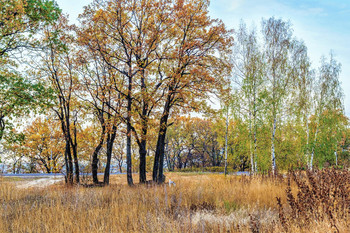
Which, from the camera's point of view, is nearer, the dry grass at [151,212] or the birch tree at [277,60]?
the dry grass at [151,212]

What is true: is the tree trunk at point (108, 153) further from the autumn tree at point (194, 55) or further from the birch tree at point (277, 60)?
the birch tree at point (277, 60)

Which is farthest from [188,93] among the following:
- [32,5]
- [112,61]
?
[32,5]

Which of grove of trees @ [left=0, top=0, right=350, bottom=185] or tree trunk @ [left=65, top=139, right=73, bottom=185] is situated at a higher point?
grove of trees @ [left=0, top=0, right=350, bottom=185]

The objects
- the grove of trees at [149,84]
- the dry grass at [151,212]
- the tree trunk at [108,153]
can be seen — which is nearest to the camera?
the dry grass at [151,212]

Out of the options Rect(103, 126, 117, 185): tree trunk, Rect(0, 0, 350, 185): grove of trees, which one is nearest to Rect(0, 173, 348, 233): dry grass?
Rect(0, 0, 350, 185): grove of trees

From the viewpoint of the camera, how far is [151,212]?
16.9ft

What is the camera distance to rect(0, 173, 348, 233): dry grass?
3.93 metres

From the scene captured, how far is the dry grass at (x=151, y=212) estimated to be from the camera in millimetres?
3934

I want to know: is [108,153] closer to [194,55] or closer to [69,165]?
[69,165]

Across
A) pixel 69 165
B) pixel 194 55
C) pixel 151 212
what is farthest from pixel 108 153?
pixel 151 212

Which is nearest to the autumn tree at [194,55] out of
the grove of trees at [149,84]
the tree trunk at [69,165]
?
the grove of trees at [149,84]

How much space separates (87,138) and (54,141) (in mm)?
14467

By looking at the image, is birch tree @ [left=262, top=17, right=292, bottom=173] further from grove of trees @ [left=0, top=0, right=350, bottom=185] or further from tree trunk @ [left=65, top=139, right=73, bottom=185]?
tree trunk @ [left=65, top=139, right=73, bottom=185]

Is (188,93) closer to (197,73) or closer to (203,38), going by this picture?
(197,73)
